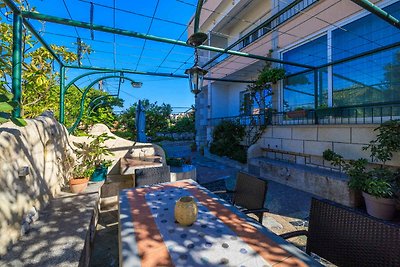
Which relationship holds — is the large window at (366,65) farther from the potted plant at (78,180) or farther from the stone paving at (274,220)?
the potted plant at (78,180)

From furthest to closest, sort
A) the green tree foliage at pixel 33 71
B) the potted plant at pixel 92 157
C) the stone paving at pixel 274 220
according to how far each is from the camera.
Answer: the potted plant at pixel 92 157 < the green tree foliage at pixel 33 71 < the stone paving at pixel 274 220

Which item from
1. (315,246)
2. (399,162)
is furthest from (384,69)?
(315,246)

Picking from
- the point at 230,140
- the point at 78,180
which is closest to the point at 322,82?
the point at 230,140

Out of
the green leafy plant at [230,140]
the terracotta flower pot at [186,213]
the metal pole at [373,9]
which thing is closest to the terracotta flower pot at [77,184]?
the terracotta flower pot at [186,213]

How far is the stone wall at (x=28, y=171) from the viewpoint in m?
2.04

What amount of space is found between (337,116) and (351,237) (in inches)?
205

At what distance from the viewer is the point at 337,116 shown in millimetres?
5734

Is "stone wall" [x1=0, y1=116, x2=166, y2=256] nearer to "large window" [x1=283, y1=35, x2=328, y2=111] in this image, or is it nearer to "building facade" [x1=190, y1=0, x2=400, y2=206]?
"building facade" [x1=190, y1=0, x2=400, y2=206]

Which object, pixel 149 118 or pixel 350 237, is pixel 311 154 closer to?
pixel 350 237

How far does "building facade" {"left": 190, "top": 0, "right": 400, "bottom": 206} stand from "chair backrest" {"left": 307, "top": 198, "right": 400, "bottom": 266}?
3.01 metres

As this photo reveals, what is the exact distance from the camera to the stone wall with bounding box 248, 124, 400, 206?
4.66 metres

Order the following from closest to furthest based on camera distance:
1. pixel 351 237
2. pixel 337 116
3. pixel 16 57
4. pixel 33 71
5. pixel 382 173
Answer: pixel 351 237, pixel 16 57, pixel 33 71, pixel 382 173, pixel 337 116

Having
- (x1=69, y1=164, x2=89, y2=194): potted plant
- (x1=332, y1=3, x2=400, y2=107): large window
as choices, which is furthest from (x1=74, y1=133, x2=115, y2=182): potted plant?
(x1=332, y1=3, x2=400, y2=107): large window

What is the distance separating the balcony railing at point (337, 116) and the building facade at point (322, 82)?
0.02 meters
